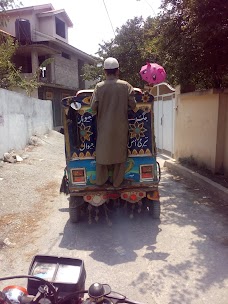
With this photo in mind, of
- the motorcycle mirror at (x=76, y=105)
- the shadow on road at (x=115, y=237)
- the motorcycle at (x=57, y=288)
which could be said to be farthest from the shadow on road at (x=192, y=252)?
the motorcycle mirror at (x=76, y=105)

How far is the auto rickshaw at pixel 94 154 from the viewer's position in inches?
164

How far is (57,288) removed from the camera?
5.50 ft

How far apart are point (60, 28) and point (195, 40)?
64.4 ft

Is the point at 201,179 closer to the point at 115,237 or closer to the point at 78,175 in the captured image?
the point at 115,237

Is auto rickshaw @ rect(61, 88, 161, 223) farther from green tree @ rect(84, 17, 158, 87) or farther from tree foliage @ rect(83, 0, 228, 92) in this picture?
green tree @ rect(84, 17, 158, 87)

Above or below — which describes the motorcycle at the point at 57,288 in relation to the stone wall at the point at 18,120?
below

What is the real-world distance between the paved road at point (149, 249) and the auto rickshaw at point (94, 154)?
522 mm

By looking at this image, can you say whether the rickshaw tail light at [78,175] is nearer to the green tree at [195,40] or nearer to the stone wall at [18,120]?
the green tree at [195,40]

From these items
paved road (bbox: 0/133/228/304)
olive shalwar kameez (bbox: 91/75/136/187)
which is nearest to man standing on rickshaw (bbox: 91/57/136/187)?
olive shalwar kameez (bbox: 91/75/136/187)

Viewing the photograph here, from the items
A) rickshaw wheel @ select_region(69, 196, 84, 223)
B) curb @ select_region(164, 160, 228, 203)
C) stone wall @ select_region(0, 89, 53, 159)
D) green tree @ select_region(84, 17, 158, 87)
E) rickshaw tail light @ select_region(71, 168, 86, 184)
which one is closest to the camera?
rickshaw tail light @ select_region(71, 168, 86, 184)

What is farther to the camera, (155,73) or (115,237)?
(155,73)

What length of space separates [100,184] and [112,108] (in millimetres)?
1127

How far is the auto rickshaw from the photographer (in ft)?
13.6

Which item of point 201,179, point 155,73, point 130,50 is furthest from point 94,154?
point 130,50
